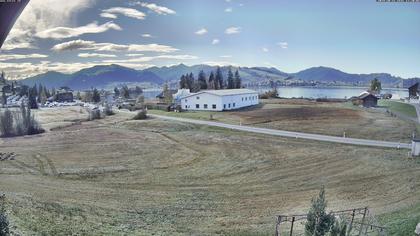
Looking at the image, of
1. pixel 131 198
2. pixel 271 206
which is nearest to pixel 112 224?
pixel 131 198

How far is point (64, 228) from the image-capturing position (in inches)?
424

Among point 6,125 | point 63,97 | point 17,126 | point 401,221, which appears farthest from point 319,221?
point 63,97

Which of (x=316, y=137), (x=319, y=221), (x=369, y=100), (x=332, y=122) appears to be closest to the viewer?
(x=319, y=221)

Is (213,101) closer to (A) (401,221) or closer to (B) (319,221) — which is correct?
(A) (401,221)

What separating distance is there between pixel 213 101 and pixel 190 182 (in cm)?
3073

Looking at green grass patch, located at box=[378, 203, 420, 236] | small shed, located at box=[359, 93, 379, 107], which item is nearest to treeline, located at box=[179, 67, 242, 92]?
small shed, located at box=[359, 93, 379, 107]

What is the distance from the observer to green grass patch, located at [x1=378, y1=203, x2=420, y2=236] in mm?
8820

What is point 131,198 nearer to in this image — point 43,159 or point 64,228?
point 64,228

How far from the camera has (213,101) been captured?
160 ft

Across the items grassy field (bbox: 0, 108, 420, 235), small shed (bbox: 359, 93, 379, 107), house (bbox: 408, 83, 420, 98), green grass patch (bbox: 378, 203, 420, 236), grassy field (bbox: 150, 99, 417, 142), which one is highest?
house (bbox: 408, 83, 420, 98)

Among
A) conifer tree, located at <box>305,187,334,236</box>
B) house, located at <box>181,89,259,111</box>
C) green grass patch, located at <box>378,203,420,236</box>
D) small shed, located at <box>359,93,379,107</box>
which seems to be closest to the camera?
conifer tree, located at <box>305,187,334,236</box>

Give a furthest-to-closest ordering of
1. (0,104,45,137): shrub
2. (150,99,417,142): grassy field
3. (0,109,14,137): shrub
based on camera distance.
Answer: (0,104,45,137): shrub, (0,109,14,137): shrub, (150,99,417,142): grassy field

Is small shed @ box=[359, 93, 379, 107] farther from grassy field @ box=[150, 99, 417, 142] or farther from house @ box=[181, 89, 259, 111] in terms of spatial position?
house @ box=[181, 89, 259, 111]

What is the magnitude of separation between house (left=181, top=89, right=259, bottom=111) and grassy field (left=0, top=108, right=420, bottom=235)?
724 inches
